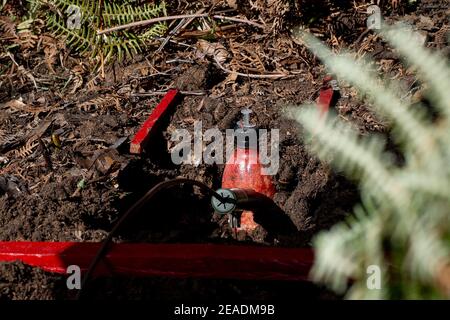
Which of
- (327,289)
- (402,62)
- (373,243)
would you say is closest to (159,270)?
(327,289)

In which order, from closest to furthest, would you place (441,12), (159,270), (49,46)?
(159,270) < (441,12) < (49,46)

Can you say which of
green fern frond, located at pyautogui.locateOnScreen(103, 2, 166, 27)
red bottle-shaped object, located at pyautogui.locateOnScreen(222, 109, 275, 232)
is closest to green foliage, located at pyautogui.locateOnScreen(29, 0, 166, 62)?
green fern frond, located at pyautogui.locateOnScreen(103, 2, 166, 27)

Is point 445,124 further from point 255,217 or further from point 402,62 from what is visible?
point 402,62

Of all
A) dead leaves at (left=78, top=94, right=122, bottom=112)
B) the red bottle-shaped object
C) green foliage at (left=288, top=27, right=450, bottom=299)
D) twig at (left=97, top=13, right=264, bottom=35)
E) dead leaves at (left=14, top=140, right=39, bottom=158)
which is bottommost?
green foliage at (left=288, top=27, right=450, bottom=299)

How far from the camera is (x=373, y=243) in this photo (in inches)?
44.7

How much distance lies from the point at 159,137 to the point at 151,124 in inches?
3.5

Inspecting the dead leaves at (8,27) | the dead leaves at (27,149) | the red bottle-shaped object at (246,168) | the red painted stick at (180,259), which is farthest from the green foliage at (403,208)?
the dead leaves at (8,27)

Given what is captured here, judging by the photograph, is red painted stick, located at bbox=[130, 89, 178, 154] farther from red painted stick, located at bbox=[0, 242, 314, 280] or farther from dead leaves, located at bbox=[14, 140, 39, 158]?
red painted stick, located at bbox=[0, 242, 314, 280]

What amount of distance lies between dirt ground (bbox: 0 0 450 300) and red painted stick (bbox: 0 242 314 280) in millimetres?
59

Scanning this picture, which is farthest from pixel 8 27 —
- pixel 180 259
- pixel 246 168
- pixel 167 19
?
pixel 180 259

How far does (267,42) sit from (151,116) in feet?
2.80

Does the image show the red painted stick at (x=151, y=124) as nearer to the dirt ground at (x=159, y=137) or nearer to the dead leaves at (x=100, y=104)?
the dirt ground at (x=159, y=137)

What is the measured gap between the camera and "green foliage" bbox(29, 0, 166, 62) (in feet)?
13.6

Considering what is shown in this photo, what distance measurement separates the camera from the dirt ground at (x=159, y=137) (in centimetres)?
267
